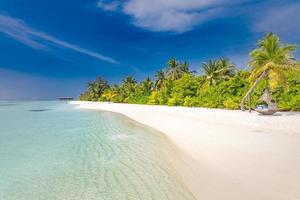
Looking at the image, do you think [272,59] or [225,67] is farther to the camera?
[225,67]

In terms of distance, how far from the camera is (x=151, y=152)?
30.2 ft

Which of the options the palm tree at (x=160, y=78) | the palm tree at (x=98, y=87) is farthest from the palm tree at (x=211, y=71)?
the palm tree at (x=98, y=87)

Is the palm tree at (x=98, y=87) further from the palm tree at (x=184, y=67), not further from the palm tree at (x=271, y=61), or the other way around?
the palm tree at (x=271, y=61)

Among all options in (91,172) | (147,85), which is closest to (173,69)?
(147,85)

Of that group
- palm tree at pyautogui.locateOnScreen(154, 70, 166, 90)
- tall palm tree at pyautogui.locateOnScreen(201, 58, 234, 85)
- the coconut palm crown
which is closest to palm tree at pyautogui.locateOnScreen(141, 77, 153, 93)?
palm tree at pyautogui.locateOnScreen(154, 70, 166, 90)

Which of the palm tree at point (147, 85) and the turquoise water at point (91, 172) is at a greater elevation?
the palm tree at point (147, 85)

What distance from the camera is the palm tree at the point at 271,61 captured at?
18031 mm

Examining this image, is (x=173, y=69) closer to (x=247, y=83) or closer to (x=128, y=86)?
(x=128, y=86)

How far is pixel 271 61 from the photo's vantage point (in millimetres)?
18625

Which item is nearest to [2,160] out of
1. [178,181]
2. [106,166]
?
[106,166]

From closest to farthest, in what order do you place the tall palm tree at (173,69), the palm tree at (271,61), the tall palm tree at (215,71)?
the palm tree at (271,61), the tall palm tree at (215,71), the tall palm tree at (173,69)

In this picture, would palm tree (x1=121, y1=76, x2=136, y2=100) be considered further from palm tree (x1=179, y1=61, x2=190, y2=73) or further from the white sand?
the white sand

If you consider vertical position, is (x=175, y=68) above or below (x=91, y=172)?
above

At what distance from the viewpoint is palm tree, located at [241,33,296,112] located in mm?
18031
